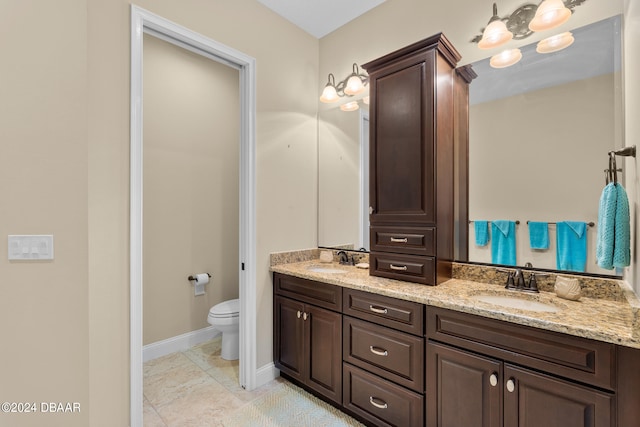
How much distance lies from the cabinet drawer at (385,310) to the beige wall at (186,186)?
1.81 m

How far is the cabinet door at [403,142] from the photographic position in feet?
5.60

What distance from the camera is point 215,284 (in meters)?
3.09

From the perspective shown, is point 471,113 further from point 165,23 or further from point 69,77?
point 69,77

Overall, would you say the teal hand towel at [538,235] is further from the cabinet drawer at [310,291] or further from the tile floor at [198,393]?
the tile floor at [198,393]

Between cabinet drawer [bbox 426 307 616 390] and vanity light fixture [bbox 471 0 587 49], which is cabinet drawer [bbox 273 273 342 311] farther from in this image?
vanity light fixture [bbox 471 0 587 49]

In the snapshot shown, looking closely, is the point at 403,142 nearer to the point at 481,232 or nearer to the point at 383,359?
the point at 481,232

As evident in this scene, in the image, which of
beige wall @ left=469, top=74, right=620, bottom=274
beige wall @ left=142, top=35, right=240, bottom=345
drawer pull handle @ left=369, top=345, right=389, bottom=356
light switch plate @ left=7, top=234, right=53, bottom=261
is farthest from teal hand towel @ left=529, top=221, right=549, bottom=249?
beige wall @ left=142, top=35, right=240, bottom=345

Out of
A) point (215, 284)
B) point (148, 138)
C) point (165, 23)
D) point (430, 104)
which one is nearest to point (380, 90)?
point (430, 104)

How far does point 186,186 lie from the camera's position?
9.48 feet

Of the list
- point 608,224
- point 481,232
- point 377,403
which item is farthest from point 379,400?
point 608,224

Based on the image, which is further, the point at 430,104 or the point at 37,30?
the point at 430,104

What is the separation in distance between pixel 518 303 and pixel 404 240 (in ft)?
2.14

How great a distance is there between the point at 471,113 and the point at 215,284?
276 centimetres

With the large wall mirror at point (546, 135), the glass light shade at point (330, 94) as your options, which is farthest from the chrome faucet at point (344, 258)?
the glass light shade at point (330, 94)
